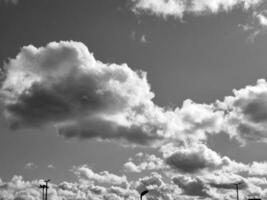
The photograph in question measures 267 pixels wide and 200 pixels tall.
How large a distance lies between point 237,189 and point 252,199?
79.7ft

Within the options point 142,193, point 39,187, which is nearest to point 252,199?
point 39,187

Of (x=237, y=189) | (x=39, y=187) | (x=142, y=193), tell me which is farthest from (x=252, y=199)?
(x=142, y=193)

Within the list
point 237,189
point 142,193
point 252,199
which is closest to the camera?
point 142,193

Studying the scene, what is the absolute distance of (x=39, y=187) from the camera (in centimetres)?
16375

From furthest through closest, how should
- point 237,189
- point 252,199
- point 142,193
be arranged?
point 237,189 → point 252,199 → point 142,193

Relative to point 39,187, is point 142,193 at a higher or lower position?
lower

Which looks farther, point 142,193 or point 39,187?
point 39,187

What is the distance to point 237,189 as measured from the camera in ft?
599

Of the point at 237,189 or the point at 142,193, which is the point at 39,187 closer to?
the point at 237,189

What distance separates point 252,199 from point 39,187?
249 feet

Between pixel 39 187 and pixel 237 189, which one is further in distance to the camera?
pixel 237 189

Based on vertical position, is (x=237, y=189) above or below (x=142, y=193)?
above

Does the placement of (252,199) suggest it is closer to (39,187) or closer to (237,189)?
(237,189)

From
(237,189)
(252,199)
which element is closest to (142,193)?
(252,199)
